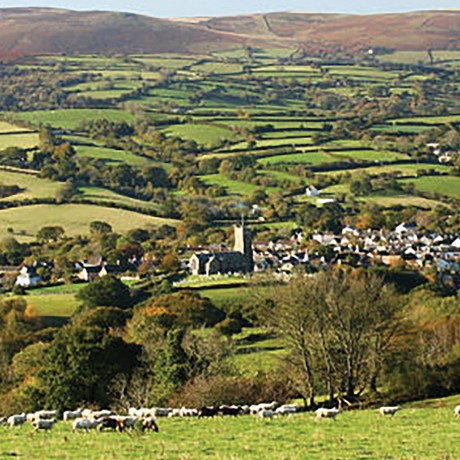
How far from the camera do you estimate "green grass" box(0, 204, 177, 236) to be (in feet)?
325

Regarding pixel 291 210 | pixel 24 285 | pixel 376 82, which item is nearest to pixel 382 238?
pixel 291 210

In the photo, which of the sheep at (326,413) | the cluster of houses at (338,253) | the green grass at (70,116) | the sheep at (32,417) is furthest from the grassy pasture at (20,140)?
the sheep at (326,413)

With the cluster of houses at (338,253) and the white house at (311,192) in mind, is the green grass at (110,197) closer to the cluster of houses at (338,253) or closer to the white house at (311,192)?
the white house at (311,192)

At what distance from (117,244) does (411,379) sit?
64.3 m

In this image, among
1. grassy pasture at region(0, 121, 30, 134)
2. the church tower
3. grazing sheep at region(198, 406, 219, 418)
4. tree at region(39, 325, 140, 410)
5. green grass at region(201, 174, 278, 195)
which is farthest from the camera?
grassy pasture at region(0, 121, 30, 134)

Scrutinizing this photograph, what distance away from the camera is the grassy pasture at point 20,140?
128 meters

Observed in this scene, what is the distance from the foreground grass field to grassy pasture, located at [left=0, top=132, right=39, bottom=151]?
106 metres

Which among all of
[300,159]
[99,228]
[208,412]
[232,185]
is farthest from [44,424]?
[300,159]

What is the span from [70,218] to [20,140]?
3262 centimetres

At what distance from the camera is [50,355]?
3416cm

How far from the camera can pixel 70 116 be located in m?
150

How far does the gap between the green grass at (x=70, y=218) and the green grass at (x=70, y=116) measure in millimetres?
39930

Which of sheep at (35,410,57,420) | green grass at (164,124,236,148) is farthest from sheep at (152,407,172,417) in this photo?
green grass at (164,124,236,148)

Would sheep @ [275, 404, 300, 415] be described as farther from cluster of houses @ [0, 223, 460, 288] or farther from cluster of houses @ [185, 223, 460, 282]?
cluster of houses @ [185, 223, 460, 282]
